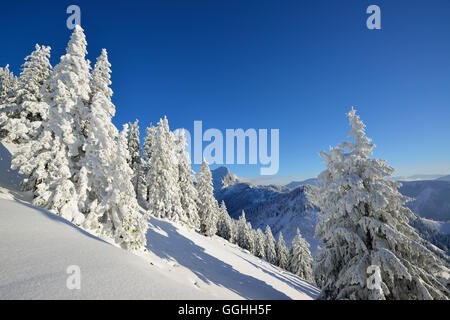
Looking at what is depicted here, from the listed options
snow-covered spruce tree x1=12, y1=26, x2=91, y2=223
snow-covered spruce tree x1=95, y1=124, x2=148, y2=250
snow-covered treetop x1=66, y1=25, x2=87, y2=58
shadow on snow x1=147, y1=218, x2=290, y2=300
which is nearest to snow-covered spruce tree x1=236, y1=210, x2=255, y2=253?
shadow on snow x1=147, y1=218, x2=290, y2=300

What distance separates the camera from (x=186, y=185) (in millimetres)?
32688

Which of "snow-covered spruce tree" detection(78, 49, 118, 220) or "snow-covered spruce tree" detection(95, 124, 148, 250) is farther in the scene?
"snow-covered spruce tree" detection(78, 49, 118, 220)

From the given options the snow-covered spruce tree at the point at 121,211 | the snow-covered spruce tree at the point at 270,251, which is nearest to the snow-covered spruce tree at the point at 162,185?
the snow-covered spruce tree at the point at 121,211

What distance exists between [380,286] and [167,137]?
28.0 metres

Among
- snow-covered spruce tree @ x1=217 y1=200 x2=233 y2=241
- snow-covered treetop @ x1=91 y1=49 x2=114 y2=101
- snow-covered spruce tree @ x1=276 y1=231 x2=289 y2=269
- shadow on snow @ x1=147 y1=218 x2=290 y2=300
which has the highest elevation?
snow-covered treetop @ x1=91 y1=49 x2=114 y2=101

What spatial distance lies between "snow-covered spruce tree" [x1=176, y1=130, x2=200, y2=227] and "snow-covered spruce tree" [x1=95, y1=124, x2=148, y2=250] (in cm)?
2004

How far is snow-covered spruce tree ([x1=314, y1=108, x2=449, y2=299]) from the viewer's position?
8.99 meters

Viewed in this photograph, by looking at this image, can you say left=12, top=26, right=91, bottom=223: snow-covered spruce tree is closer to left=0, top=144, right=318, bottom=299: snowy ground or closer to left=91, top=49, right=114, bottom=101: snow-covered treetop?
left=91, top=49, right=114, bottom=101: snow-covered treetop

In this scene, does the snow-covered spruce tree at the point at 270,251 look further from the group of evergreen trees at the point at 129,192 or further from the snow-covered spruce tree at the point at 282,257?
the group of evergreen trees at the point at 129,192

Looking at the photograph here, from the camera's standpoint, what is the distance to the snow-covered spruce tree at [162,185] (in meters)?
26.5

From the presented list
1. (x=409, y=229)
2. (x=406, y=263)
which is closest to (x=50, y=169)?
(x=406, y=263)

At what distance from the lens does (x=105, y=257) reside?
593 cm

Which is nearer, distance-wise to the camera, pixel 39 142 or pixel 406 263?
pixel 406 263

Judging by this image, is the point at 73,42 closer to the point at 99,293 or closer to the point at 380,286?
the point at 99,293
